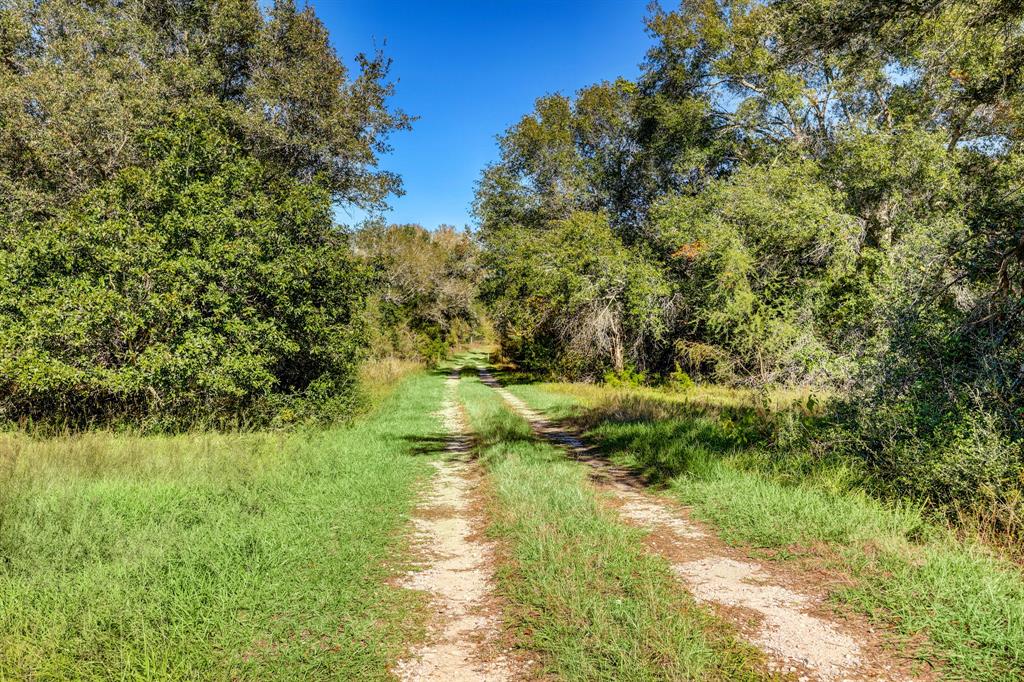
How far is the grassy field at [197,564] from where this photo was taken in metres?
3.18

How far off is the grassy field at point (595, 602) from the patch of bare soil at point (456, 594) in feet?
0.69

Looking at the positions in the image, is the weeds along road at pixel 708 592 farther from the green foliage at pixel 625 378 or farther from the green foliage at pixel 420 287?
the green foliage at pixel 420 287

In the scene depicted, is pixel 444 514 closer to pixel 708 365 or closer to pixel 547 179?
pixel 708 365

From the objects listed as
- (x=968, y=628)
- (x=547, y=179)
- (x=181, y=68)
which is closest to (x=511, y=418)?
(x=968, y=628)

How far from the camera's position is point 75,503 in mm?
5465

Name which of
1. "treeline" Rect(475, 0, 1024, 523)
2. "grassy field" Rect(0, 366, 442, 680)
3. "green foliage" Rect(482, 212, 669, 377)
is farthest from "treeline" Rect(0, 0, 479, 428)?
"green foliage" Rect(482, 212, 669, 377)

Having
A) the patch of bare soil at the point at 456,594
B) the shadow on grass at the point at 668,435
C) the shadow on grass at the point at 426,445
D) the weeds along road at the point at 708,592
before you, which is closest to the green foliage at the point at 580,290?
the shadow on grass at the point at 668,435

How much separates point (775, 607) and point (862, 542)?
158 cm

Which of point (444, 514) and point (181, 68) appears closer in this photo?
point (444, 514)

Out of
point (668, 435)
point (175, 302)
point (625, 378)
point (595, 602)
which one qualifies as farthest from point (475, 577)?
point (625, 378)

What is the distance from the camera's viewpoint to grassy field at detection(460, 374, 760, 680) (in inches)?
123

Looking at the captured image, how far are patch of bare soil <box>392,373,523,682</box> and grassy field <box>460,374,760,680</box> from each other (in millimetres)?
210

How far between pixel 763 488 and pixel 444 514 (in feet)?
13.3

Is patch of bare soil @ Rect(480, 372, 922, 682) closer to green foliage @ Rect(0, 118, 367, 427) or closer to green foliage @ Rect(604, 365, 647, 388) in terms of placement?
green foliage @ Rect(0, 118, 367, 427)
